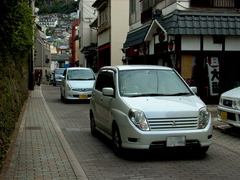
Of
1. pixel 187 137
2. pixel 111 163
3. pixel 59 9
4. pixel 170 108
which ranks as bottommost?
pixel 111 163

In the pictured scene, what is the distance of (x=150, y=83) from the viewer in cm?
812

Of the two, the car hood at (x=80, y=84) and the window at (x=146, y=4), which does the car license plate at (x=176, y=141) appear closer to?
the car hood at (x=80, y=84)

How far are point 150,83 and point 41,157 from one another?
2.71 m

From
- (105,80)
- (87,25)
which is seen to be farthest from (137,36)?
(87,25)

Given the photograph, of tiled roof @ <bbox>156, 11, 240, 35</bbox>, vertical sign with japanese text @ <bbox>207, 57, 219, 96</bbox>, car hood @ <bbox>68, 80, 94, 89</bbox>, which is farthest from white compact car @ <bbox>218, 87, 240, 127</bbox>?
car hood @ <bbox>68, 80, 94, 89</bbox>

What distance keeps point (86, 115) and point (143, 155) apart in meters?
7.18

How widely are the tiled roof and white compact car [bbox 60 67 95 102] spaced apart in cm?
545

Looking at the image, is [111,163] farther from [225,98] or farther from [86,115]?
[86,115]

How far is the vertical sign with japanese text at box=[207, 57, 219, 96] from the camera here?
671 inches

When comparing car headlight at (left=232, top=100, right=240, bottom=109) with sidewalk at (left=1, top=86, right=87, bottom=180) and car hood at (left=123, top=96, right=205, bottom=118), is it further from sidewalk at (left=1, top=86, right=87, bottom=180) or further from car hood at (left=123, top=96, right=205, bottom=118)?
sidewalk at (left=1, top=86, right=87, bottom=180)

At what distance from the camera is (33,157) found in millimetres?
7398

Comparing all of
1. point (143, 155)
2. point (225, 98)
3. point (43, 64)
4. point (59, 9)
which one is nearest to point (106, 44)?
point (225, 98)

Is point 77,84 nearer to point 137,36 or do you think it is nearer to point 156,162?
point 137,36

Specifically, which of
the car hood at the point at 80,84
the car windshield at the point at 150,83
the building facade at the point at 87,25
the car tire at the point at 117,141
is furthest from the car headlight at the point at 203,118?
the building facade at the point at 87,25
